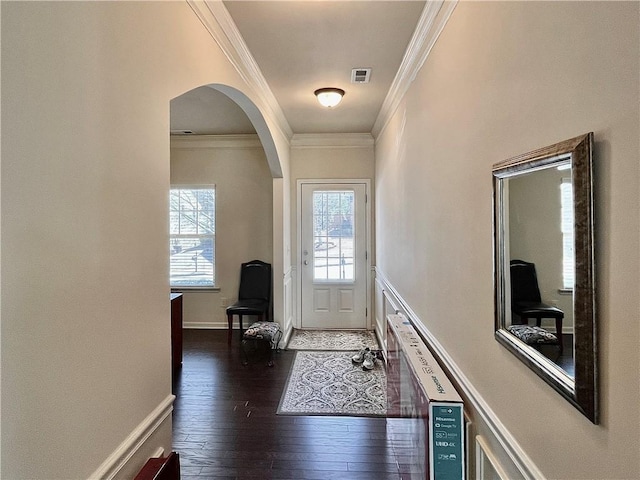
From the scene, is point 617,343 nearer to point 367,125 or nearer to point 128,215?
point 128,215

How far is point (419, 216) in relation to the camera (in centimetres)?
249

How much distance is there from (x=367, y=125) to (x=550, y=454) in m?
4.35

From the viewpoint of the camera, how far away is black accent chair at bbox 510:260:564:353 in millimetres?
1035

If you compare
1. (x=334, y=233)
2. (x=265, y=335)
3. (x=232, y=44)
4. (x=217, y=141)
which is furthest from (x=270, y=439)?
(x=217, y=141)

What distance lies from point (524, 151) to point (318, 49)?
1.95 metres

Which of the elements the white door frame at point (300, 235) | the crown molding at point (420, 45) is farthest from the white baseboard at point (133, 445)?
the white door frame at point (300, 235)

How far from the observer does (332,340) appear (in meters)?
5.00

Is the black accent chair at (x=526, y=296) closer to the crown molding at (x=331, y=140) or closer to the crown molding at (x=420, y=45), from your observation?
the crown molding at (x=420, y=45)

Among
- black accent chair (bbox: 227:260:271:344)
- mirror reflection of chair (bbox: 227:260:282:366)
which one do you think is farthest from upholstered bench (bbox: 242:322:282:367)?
black accent chair (bbox: 227:260:271:344)

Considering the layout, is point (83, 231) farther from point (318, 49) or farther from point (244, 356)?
point (244, 356)

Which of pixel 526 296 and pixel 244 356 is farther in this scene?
pixel 244 356

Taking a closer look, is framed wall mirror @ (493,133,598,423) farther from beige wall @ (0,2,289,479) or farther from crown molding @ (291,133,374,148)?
crown molding @ (291,133,374,148)

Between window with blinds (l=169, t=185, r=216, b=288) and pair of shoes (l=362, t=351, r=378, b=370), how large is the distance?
8.52 ft

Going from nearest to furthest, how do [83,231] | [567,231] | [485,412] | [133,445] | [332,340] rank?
[567,231] < [83,231] < [133,445] < [485,412] < [332,340]
